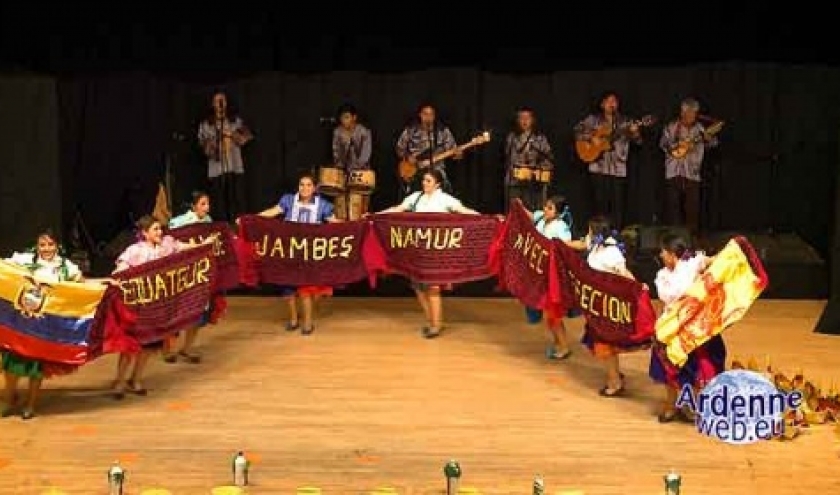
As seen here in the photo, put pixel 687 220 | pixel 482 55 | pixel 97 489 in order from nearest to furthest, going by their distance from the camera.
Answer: pixel 97 489
pixel 687 220
pixel 482 55

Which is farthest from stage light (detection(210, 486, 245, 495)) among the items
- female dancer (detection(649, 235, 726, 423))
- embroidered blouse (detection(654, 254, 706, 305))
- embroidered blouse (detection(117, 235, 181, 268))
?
embroidered blouse (detection(654, 254, 706, 305))

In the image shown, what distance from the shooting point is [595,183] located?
563 inches

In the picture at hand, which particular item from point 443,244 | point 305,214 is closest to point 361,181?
point 305,214

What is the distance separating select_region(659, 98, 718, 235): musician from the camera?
13.9 m

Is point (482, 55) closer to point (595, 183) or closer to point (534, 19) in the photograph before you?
point (534, 19)

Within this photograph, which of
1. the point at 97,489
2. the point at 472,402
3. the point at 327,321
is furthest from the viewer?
the point at 327,321

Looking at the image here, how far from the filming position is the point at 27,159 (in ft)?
46.5

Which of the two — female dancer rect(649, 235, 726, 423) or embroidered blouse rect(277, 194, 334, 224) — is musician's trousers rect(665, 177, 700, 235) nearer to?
embroidered blouse rect(277, 194, 334, 224)

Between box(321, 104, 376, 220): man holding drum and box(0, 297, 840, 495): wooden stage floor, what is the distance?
2.14 m

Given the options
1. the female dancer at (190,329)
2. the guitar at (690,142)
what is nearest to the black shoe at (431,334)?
the female dancer at (190,329)

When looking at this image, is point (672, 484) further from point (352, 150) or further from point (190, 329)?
point (352, 150)

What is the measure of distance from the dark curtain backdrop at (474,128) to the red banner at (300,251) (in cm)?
300

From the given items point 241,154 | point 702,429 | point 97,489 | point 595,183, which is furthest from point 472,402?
point 241,154

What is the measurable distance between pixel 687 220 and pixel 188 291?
5.52 metres
